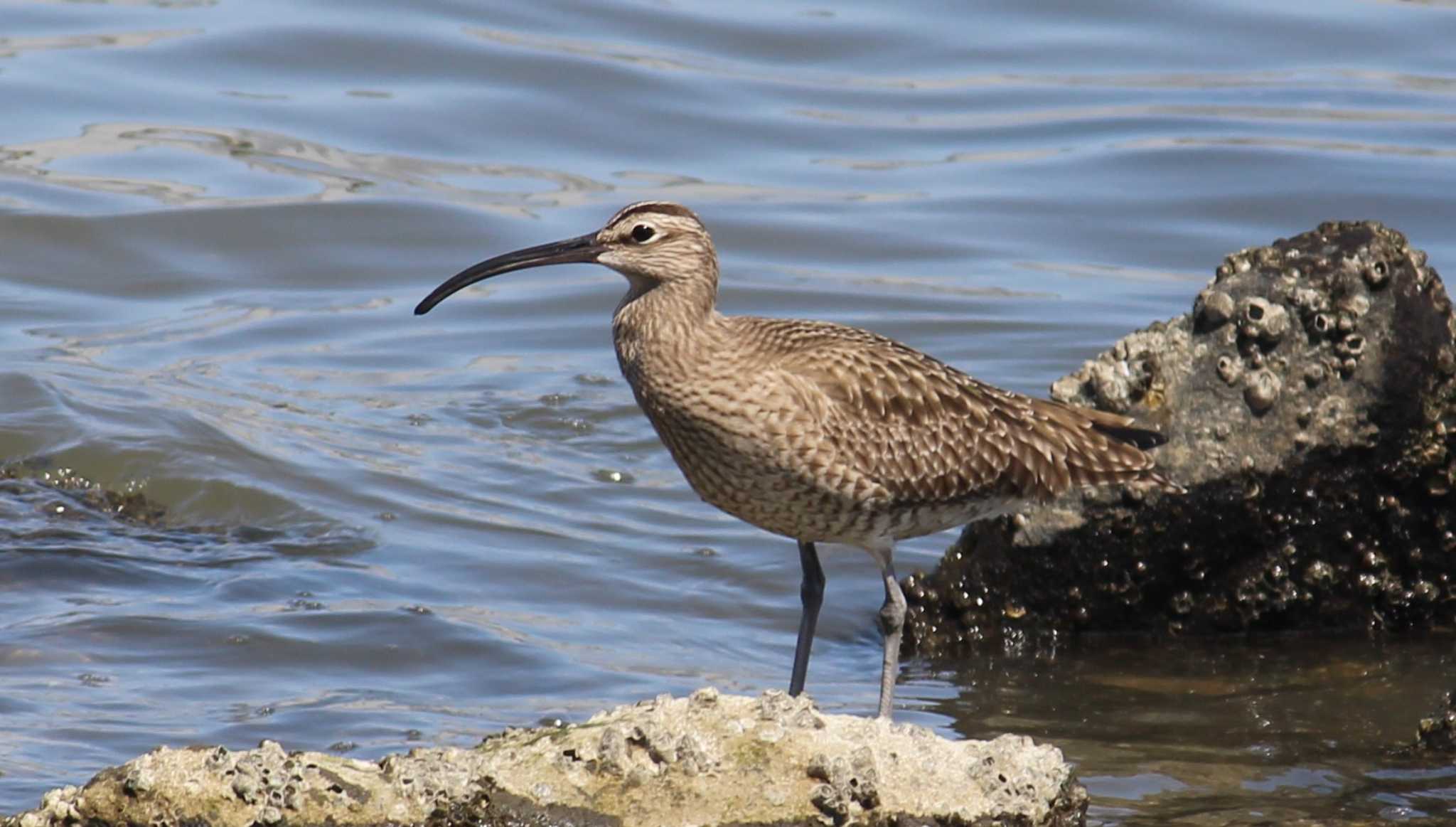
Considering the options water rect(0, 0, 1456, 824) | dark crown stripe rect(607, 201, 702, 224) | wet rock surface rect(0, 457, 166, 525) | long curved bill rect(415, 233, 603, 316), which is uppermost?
dark crown stripe rect(607, 201, 702, 224)

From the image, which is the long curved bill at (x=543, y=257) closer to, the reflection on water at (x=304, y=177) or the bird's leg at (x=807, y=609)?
the bird's leg at (x=807, y=609)

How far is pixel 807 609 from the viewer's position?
25.1ft

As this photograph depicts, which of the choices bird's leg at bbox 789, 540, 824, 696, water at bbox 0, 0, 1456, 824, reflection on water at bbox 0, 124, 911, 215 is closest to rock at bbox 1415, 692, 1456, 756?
water at bbox 0, 0, 1456, 824

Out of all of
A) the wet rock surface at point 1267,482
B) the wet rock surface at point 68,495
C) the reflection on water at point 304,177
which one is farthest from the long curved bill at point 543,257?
the reflection on water at point 304,177

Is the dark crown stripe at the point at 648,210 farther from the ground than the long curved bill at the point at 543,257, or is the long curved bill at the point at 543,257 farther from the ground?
the dark crown stripe at the point at 648,210

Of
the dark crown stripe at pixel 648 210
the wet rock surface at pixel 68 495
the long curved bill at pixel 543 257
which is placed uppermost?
the dark crown stripe at pixel 648 210

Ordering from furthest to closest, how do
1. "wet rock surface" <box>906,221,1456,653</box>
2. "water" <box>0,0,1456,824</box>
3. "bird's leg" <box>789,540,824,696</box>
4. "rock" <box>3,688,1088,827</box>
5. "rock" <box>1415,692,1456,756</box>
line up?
1. "wet rock surface" <box>906,221,1456,653</box>
2. "water" <box>0,0,1456,824</box>
3. "bird's leg" <box>789,540,824,696</box>
4. "rock" <box>1415,692,1456,756</box>
5. "rock" <box>3,688,1088,827</box>

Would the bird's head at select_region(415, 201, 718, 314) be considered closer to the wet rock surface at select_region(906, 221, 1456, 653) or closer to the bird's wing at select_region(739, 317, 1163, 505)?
the bird's wing at select_region(739, 317, 1163, 505)

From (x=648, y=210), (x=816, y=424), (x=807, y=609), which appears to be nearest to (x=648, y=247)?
(x=648, y=210)

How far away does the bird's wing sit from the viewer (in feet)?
23.5

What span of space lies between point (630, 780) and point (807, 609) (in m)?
2.48

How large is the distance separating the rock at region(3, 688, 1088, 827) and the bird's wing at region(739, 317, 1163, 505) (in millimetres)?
1757

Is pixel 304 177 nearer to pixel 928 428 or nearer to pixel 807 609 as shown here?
pixel 807 609

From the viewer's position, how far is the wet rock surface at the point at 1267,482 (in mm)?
7855
